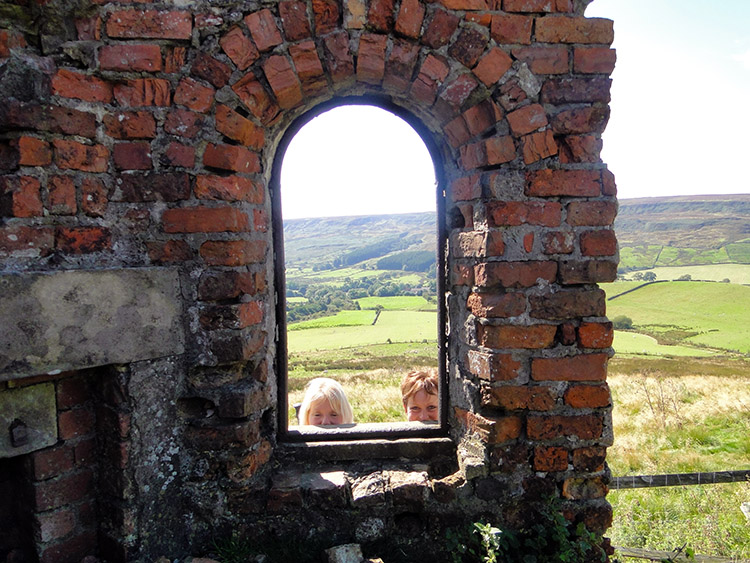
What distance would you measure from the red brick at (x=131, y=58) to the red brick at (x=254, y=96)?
31 centimetres

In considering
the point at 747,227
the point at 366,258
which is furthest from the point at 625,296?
the point at 747,227

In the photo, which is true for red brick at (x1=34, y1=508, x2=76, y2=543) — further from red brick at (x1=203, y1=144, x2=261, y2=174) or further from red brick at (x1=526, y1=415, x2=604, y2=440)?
red brick at (x1=526, y1=415, x2=604, y2=440)

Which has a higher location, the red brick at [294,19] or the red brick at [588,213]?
the red brick at [294,19]

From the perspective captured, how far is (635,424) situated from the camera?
21.1ft

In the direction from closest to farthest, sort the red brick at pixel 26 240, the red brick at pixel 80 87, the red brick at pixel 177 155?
1. the red brick at pixel 26 240
2. the red brick at pixel 80 87
3. the red brick at pixel 177 155

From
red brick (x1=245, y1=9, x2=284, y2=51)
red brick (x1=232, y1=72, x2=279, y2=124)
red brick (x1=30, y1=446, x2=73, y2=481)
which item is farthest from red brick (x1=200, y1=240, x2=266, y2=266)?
red brick (x1=30, y1=446, x2=73, y2=481)

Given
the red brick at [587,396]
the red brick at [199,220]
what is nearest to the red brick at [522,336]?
the red brick at [587,396]

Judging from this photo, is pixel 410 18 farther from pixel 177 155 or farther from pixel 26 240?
pixel 26 240

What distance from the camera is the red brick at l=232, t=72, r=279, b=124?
187 cm

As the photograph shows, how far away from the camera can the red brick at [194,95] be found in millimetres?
1823

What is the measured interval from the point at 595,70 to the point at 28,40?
2.23 m

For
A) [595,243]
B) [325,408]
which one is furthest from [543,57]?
[325,408]

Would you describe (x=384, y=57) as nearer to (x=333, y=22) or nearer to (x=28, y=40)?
(x=333, y=22)

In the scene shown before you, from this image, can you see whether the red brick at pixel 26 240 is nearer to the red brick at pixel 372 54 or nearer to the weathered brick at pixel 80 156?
the weathered brick at pixel 80 156
